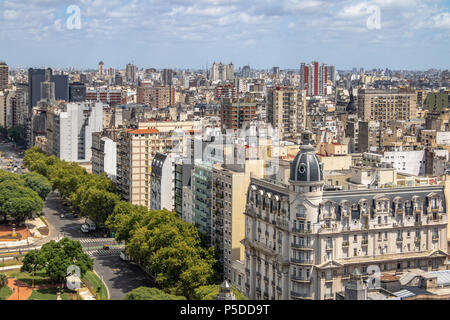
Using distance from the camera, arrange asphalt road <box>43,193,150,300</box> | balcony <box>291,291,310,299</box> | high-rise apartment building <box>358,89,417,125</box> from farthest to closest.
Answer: high-rise apartment building <box>358,89,417,125</box>
asphalt road <box>43,193,150,300</box>
balcony <box>291,291,310,299</box>

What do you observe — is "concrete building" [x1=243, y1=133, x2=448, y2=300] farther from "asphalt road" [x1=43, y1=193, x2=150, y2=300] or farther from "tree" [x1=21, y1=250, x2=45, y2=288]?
"tree" [x1=21, y1=250, x2=45, y2=288]

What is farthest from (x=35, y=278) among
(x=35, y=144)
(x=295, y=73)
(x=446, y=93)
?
(x=295, y=73)

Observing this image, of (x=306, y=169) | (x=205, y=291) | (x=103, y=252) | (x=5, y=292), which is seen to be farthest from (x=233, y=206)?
(x=103, y=252)

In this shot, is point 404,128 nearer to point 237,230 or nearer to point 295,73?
point 237,230

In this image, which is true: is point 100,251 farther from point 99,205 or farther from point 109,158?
point 109,158

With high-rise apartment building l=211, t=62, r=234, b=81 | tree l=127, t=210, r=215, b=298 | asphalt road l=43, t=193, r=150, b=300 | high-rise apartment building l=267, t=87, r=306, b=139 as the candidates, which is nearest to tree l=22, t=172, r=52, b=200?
asphalt road l=43, t=193, r=150, b=300

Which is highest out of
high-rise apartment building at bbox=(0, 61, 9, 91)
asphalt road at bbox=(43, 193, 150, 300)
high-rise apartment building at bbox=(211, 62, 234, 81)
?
high-rise apartment building at bbox=(211, 62, 234, 81)
